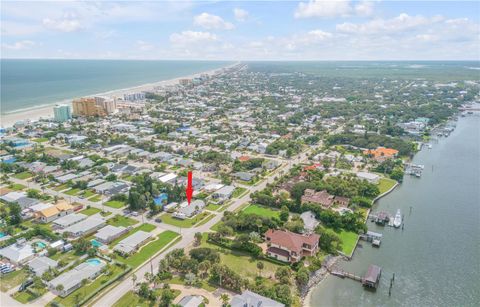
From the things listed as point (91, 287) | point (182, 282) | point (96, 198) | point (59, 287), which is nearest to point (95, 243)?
point (91, 287)

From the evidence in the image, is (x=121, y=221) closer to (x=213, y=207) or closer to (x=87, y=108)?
(x=213, y=207)

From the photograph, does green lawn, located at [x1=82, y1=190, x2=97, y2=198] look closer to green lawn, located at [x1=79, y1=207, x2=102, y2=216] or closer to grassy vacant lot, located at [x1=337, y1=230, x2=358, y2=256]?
green lawn, located at [x1=79, y1=207, x2=102, y2=216]

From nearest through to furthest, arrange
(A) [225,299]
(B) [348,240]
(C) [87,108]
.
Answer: (A) [225,299] < (B) [348,240] < (C) [87,108]

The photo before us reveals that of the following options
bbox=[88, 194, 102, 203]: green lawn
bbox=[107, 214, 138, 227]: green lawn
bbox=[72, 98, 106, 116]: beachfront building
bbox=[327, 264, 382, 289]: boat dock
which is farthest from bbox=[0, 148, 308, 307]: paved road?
bbox=[72, 98, 106, 116]: beachfront building

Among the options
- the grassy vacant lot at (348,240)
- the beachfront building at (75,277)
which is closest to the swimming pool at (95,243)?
the beachfront building at (75,277)

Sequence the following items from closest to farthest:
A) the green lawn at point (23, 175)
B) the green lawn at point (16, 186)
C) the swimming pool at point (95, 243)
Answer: the swimming pool at point (95, 243) → the green lawn at point (16, 186) → the green lawn at point (23, 175)

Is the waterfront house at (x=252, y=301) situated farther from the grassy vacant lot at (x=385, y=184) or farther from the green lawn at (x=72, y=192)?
the green lawn at (x=72, y=192)
